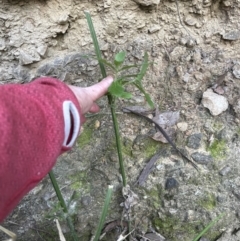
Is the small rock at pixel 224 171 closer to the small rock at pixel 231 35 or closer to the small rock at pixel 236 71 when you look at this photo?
the small rock at pixel 236 71

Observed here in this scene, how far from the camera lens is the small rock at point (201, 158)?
1218 millimetres

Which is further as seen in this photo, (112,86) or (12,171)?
(112,86)

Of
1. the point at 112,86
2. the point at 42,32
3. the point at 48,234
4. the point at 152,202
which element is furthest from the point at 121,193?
the point at 42,32

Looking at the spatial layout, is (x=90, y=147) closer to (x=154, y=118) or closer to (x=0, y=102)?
(x=154, y=118)

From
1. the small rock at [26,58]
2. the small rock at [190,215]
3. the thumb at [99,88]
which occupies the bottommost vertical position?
the small rock at [190,215]

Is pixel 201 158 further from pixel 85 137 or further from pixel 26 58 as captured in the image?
pixel 26 58

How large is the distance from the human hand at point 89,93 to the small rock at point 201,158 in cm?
37

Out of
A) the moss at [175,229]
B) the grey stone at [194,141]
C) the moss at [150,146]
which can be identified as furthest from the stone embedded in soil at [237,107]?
the moss at [175,229]

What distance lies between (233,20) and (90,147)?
571mm

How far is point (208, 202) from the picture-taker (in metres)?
1.18

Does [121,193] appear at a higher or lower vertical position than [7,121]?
lower

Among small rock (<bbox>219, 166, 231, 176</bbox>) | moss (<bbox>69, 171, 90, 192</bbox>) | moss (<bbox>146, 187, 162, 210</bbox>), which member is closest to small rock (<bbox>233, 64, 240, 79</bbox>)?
small rock (<bbox>219, 166, 231, 176</bbox>)

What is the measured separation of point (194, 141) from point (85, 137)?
0.31 m

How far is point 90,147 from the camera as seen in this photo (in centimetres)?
122
